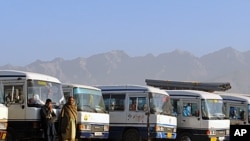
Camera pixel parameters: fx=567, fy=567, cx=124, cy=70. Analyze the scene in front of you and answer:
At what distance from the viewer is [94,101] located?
2056cm

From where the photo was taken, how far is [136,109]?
22609 millimetres

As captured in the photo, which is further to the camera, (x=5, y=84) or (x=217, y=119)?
(x=217, y=119)

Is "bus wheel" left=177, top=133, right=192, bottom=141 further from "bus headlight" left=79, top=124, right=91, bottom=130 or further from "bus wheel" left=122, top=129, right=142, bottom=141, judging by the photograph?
"bus headlight" left=79, top=124, right=91, bottom=130

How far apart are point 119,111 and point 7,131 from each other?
22.2 ft

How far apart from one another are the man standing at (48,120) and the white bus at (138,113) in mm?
5872

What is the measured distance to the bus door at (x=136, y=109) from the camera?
22422 mm

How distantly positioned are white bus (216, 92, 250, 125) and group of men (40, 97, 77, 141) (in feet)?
36.9

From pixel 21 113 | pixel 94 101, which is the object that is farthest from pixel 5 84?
pixel 94 101

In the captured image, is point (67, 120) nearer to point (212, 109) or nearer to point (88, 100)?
point (88, 100)

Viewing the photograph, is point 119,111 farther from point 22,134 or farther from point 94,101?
point 22,134

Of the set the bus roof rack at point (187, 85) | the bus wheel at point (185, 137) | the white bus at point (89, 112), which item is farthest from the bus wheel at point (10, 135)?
the bus roof rack at point (187, 85)

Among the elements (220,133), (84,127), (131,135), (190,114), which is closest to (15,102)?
(84,127)

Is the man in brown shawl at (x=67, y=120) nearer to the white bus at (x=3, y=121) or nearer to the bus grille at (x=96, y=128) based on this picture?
the white bus at (x=3, y=121)

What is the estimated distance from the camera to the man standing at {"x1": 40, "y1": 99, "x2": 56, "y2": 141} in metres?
16.8
